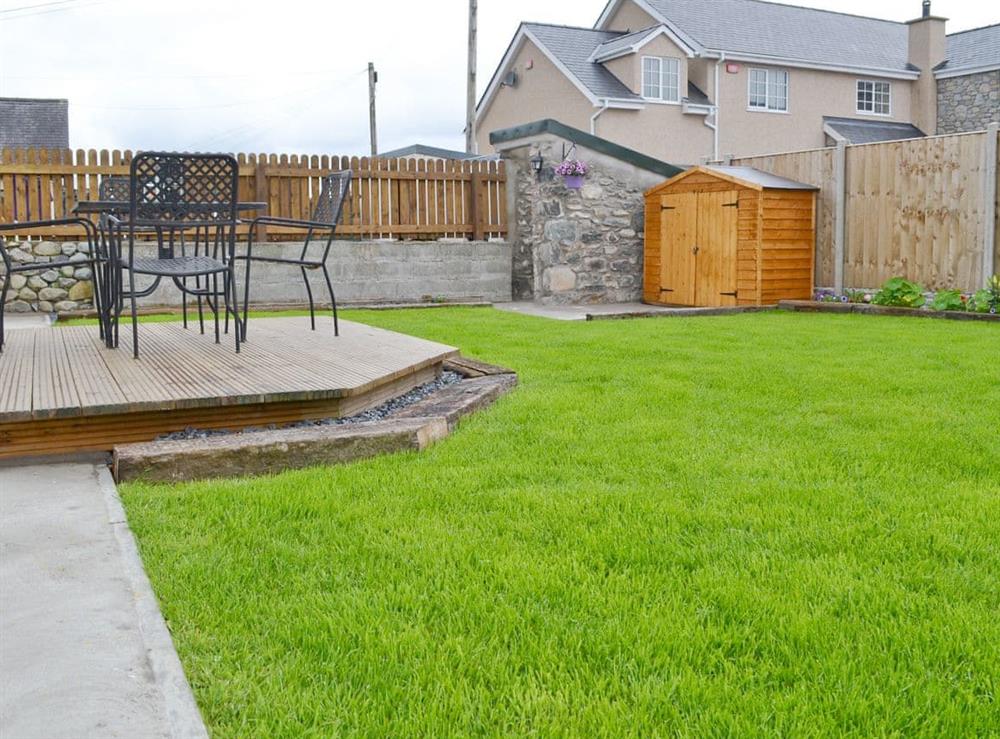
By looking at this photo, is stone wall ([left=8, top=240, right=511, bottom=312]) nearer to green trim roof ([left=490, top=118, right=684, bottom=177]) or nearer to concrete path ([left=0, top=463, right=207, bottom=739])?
green trim roof ([left=490, top=118, right=684, bottom=177])

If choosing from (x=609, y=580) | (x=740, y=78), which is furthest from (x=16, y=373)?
(x=740, y=78)

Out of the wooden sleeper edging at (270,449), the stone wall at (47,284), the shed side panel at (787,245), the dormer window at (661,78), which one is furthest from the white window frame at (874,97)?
the wooden sleeper edging at (270,449)

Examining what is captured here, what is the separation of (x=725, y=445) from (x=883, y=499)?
85 cm

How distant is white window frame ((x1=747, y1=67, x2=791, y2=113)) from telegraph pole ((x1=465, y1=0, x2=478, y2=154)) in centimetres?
685

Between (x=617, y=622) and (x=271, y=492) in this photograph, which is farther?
(x=271, y=492)

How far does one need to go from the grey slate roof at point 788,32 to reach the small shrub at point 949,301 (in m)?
14.7

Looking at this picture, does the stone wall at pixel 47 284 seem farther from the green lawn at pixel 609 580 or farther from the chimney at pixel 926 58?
the chimney at pixel 926 58

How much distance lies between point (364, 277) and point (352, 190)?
3.58 feet

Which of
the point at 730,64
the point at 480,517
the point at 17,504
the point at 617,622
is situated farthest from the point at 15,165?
the point at 730,64

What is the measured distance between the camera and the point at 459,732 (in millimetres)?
1685

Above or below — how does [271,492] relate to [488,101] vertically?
below

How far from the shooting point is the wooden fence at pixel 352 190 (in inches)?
427

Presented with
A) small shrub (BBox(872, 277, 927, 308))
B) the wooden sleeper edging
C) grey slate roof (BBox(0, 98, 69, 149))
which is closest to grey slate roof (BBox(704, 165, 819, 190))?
small shrub (BBox(872, 277, 927, 308))

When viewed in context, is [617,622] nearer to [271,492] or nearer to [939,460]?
[271,492]
